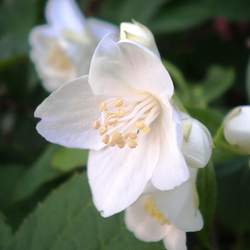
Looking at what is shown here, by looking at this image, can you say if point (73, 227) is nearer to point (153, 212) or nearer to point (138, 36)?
point (153, 212)

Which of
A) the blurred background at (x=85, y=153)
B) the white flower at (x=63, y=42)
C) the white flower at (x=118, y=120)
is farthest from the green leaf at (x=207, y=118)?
the white flower at (x=63, y=42)

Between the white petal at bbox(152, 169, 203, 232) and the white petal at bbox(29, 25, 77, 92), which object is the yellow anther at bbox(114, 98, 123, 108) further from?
the white petal at bbox(29, 25, 77, 92)

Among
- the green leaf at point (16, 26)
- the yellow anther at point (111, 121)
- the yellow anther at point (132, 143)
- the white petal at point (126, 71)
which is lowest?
the green leaf at point (16, 26)

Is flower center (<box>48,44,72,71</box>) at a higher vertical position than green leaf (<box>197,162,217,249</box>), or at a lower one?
lower

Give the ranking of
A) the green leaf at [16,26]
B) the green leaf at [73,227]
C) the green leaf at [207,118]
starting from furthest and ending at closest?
the green leaf at [16,26], the green leaf at [207,118], the green leaf at [73,227]

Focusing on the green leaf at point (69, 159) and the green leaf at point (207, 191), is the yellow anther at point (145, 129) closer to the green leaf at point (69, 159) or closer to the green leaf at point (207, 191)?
the green leaf at point (207, 191)

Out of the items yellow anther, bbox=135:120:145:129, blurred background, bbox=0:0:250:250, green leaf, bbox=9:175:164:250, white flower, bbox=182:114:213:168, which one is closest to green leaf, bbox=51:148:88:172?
blurred background, bbox=0:0:250:250

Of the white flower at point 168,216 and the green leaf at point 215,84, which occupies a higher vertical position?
the white flower at point 168,216

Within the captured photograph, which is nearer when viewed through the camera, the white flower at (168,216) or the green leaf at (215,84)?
the white flower at (168,216)
